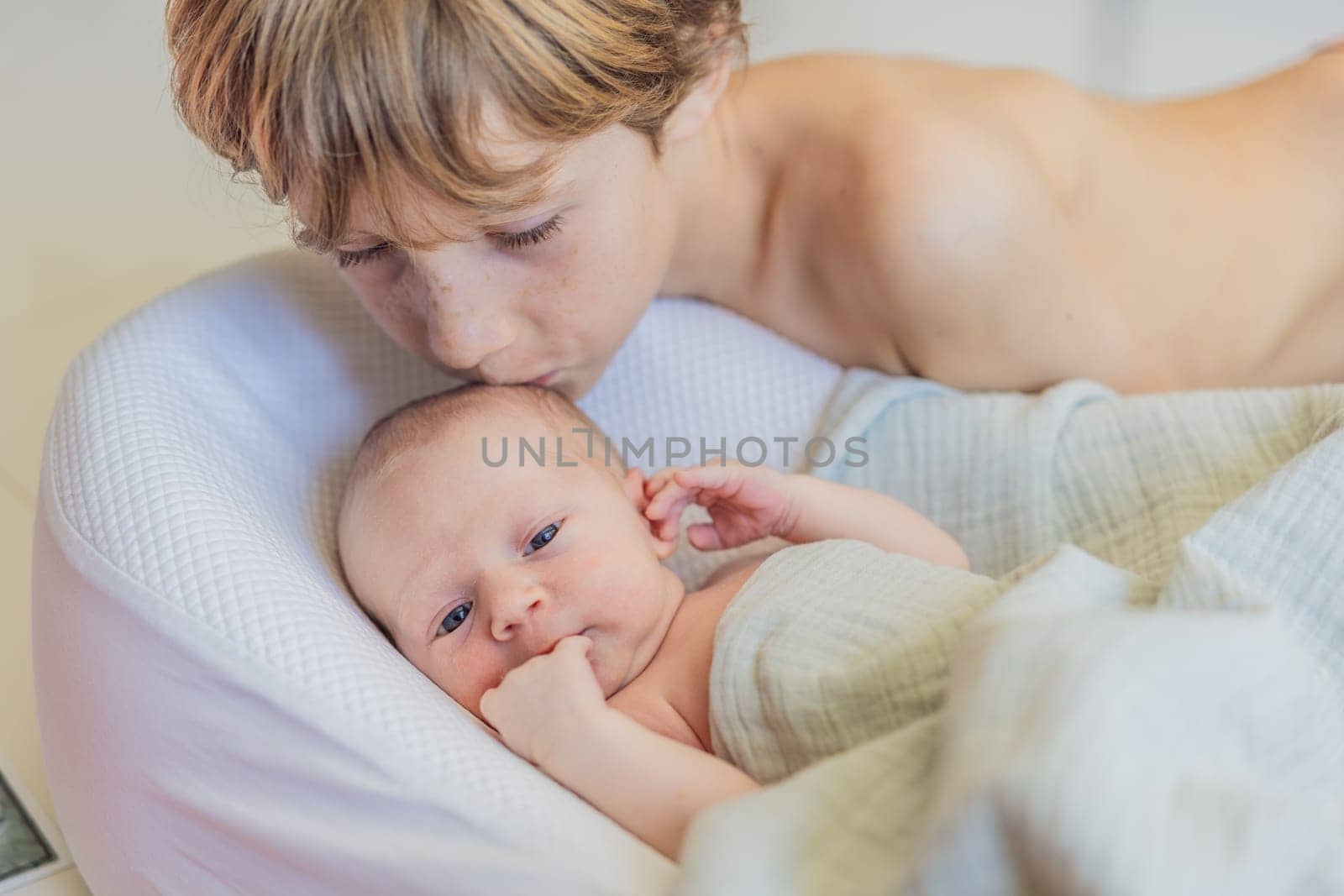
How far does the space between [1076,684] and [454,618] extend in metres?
0.51

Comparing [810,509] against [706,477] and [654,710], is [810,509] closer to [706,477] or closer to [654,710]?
[706,477]

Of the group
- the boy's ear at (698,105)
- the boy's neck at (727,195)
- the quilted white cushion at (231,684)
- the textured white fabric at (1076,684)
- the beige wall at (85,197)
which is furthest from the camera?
the beige wall at (85,197)

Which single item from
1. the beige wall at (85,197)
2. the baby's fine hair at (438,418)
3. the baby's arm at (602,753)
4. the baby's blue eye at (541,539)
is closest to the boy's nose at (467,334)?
the baby's fine hair at (438,418)

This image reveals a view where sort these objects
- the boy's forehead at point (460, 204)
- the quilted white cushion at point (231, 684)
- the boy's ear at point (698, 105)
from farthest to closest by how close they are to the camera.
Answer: the boy's ear at point (698, 105) → the boy's forehead at point (460, 204) → the quilted white cushion at point (231, 684)

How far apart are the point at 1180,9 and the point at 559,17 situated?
182 centimetres

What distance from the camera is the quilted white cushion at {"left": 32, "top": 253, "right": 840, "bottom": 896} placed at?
2.43ft

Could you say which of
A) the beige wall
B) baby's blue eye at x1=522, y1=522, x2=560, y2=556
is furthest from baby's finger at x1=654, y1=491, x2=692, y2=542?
the beige wall

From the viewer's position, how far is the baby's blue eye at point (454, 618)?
96cm

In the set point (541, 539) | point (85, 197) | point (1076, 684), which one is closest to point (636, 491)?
point (541, 539)

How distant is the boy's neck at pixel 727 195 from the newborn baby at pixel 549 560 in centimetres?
29

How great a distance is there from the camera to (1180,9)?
2.27 m

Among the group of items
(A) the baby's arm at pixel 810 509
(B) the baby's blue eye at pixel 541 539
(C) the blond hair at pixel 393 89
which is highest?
(C) the blond hair at pixel 393 89

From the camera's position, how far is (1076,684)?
62cm

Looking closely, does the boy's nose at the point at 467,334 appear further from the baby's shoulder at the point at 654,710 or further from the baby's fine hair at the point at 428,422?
the baby's shoulder at the point at 654,710
